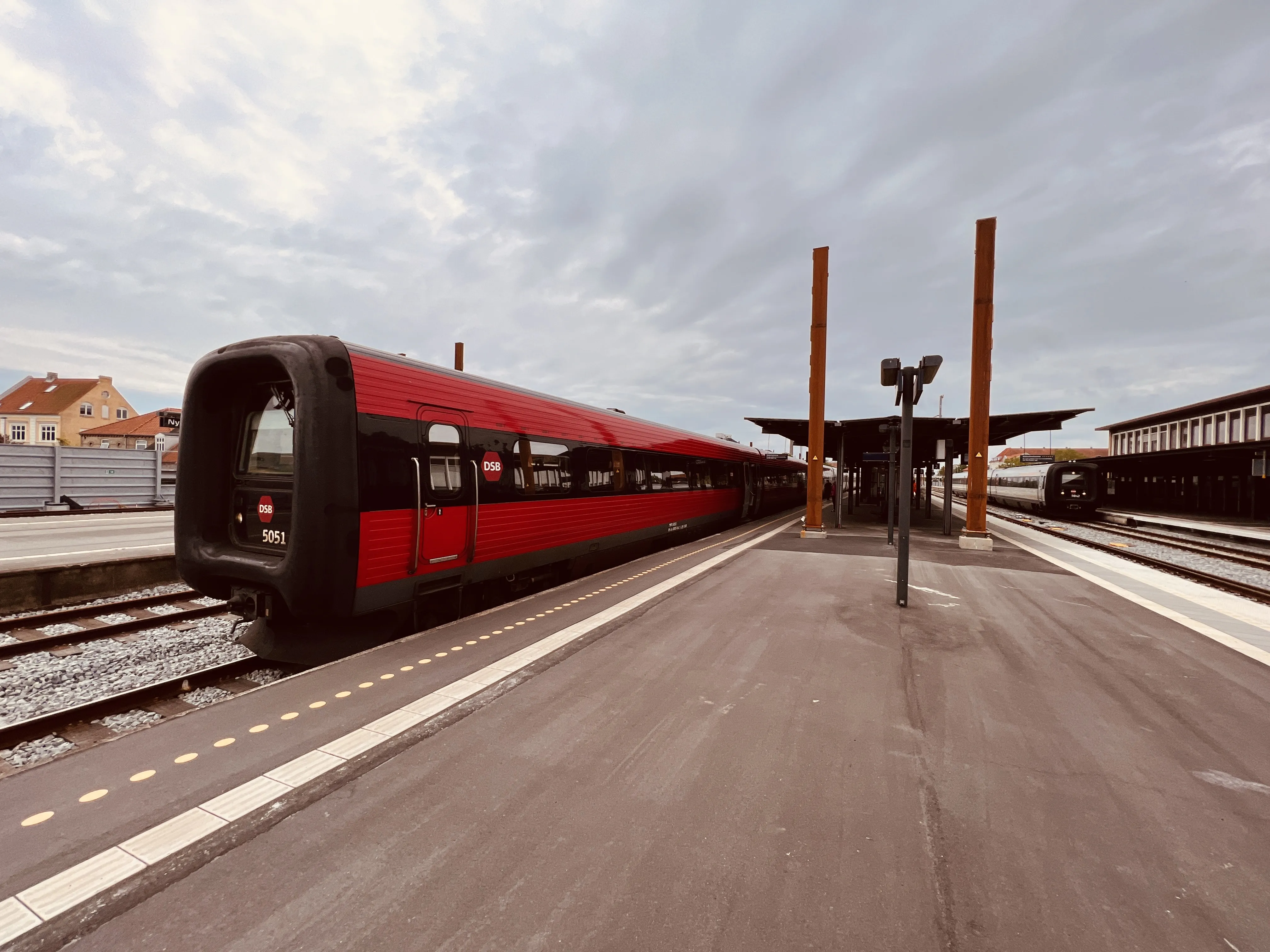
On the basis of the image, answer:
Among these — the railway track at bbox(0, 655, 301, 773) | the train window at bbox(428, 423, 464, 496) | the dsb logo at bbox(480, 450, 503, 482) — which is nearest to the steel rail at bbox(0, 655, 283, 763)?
the railway track at bbox(0, 655, 301, 773)

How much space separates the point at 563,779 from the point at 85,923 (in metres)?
1.98

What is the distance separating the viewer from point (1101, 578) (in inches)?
382

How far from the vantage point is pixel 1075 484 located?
23203mm

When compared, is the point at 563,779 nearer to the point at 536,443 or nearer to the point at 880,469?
the point at 536,443

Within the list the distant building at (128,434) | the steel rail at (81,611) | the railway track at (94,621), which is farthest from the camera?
the distant building at (128,434)

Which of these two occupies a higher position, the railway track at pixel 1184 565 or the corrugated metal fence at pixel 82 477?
the corrugated metal fence at pixel 82 477

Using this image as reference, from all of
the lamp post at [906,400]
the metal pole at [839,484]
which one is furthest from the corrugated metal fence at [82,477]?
the metal pole at [839,484]

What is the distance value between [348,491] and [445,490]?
1.23 metres

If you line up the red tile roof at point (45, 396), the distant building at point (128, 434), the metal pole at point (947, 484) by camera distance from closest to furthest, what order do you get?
the metal pole at point (947, 484) < the distant building at point (128, 434) < the red tile roof at point (45, 396)

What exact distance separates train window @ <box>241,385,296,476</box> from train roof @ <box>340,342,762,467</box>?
2.50 ft

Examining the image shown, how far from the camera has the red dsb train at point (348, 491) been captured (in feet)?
14.7

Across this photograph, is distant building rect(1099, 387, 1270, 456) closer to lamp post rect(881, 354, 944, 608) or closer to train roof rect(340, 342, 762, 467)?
lamp post rect(881, 354, 944, 608)

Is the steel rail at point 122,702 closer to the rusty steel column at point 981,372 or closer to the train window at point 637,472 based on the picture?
the train window at point 637,472

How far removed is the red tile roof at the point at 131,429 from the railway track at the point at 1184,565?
66.4 metres
